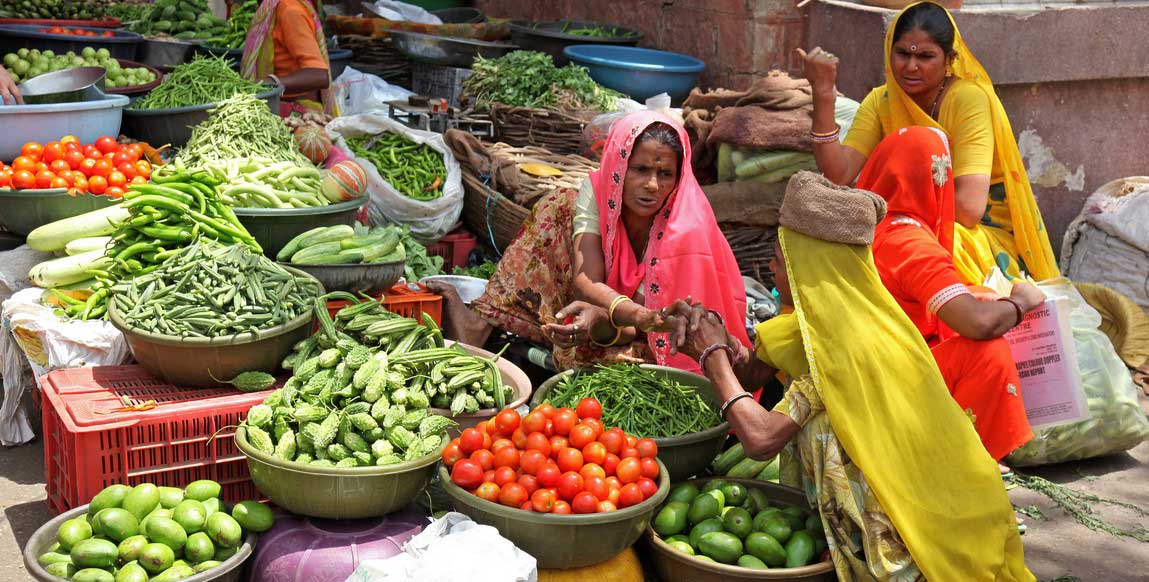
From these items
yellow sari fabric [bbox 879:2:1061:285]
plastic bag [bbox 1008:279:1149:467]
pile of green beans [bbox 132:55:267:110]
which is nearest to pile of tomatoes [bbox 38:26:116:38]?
pile of green beans [bbox 132:55:267:110]

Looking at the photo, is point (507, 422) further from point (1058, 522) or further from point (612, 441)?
point (1058, 522)

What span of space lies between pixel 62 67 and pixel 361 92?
1933 millimetres

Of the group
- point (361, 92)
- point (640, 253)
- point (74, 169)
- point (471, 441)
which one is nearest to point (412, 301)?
point (640, 253)

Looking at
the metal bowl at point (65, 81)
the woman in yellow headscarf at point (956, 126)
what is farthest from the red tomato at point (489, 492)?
the metal bowl at point (65, 81)

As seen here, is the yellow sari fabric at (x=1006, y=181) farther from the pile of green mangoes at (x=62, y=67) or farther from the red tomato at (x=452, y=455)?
the pile of green mangoes at (x=62, y=67)

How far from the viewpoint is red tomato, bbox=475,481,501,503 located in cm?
299

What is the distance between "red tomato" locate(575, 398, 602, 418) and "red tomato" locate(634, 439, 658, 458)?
0.17 m

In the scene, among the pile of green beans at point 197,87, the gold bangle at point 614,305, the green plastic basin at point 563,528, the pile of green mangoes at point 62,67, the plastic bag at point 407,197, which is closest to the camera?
the green plastic basin at point 563,528

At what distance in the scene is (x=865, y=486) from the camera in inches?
121

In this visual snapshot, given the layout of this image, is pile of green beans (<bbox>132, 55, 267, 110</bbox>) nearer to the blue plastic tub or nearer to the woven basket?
the woven basket

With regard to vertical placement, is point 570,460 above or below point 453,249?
above

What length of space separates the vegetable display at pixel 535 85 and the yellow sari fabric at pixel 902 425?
3.69 meters

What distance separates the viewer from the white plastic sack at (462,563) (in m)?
A: 2.80

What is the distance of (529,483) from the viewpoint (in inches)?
118
